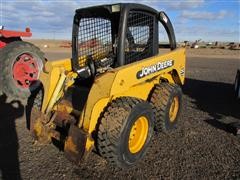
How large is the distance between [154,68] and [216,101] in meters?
3.48

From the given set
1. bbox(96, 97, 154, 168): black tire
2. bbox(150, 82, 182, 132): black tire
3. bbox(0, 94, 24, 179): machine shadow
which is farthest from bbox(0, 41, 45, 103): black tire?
bbox(96, 97, 154, 168): black tire

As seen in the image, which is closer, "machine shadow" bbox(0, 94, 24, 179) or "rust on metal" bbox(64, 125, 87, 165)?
"rust on metal" bbox(64, 125, 87, 165)

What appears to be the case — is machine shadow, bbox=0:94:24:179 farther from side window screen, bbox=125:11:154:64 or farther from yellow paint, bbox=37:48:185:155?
side window screen, bbox=125:11:154:64

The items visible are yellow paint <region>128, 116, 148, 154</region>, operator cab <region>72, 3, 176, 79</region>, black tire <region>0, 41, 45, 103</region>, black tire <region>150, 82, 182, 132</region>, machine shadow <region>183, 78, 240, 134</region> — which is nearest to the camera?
yellow paint <region>128, 116, 148, 154</region>

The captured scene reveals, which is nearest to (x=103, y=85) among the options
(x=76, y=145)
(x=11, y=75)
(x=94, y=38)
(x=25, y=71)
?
(x=76, y=145)

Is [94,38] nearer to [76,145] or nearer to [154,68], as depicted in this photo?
[154,68]

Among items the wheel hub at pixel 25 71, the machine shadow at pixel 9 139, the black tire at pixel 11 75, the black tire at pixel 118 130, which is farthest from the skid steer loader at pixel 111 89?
the wheel hub at pixel 25 71

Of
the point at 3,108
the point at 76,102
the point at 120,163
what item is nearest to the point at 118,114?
the point at 120,163

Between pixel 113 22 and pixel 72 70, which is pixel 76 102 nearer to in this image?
pixel 72 70

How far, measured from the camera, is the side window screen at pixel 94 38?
4.82 metres

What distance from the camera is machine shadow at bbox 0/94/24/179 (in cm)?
380

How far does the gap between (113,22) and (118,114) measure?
1.80m

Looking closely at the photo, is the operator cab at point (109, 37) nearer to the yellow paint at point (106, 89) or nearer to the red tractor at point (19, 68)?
the yellow paint at point (106, 89)

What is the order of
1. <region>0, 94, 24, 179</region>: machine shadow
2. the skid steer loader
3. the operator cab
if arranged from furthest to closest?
1. the operator cab
2. <region>0, 94, 24, 179</region>: machine shadow
3. the skid steer loader
